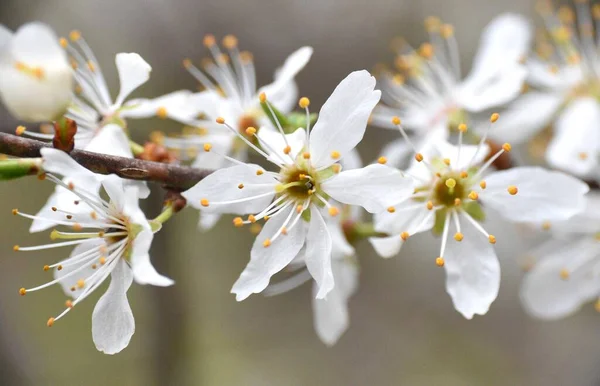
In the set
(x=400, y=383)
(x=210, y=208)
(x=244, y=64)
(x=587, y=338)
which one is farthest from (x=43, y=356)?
(x=587, y=338)

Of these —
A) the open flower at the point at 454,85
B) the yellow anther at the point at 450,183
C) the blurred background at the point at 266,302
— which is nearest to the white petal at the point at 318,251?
the yellow anther at the point at 450,183

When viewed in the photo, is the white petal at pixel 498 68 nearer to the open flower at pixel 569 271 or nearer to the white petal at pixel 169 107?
the open flower at pixel 569 271

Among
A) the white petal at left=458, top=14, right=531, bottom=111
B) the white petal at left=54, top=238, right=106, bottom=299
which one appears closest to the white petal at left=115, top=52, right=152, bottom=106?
the white petal at left=54, top=238, right=106, bottom=299

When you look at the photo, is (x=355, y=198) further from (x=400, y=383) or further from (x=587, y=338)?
(x=587, y=338)

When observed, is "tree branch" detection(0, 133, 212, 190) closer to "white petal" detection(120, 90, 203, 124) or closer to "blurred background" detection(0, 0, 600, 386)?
"white petal" detection(120, 90, 203, 124)

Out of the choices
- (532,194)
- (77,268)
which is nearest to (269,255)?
(77,268)

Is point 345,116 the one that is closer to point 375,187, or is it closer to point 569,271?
point 375,187
